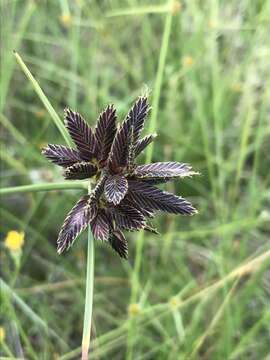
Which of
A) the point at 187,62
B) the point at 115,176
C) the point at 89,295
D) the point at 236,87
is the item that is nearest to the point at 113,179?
the point at 115,176

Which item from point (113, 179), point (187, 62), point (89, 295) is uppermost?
point (187, 62)

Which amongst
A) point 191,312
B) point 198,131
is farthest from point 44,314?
point 198,131

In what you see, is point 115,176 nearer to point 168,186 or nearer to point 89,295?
point 89,295

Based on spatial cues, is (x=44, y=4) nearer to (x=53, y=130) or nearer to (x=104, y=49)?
(x=104, y=49)

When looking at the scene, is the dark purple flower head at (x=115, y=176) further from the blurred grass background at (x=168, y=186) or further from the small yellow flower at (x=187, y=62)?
the small yellow flower at (x=187, y=62)

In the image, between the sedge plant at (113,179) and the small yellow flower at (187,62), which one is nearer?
the sedge plant at (113,179)

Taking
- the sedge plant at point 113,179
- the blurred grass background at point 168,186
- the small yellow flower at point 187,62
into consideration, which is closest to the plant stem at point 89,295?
the sedge plant at point 113,179

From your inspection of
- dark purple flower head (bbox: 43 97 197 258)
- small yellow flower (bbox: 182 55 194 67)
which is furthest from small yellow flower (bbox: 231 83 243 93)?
dark purple flower head (bbox: 43 97 197 258)

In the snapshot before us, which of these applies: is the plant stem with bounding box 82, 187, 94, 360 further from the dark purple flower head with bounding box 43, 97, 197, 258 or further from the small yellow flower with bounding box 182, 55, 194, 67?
the small yellow flower with bounding box 182, 55, 194, 67
